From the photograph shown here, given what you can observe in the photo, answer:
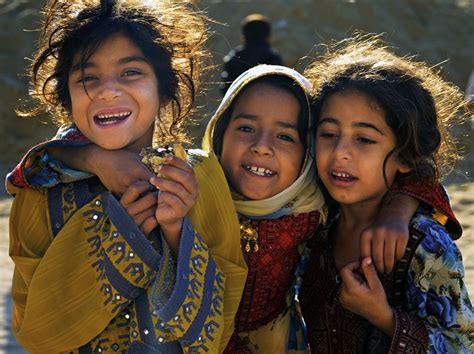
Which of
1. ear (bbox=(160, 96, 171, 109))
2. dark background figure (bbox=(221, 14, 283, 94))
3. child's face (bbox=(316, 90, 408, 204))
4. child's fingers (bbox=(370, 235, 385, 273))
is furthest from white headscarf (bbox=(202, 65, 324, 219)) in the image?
dark background figure (bbox=(221, 14, 283, 94))

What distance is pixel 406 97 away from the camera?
3.00 metres

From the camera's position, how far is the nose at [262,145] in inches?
116

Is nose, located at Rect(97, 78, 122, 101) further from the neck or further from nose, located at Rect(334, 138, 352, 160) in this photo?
the neck

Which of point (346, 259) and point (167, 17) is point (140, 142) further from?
point (346, 259)

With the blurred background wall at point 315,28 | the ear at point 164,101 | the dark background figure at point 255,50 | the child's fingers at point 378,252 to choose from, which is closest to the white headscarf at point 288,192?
the ear at point 164,101

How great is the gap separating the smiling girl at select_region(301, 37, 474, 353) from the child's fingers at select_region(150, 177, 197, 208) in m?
0.58

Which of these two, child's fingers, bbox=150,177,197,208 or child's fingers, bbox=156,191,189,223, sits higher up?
child's fingers, bbox=150,177,197,208

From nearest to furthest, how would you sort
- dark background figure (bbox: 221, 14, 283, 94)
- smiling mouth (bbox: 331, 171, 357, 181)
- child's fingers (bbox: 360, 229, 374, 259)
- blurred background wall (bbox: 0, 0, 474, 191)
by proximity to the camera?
1. child's fingers (bbox: 360, 229, 374, 259)
2. smiling mouth (bbox: 331, 171, 357, 181)
3. dark background figure (bbox: 221, 14, 283, 94)
4. blurred background wall (bbox: 0, 0, 474, 191)

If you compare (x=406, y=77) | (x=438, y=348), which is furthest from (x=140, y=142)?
(x=438, y=348)

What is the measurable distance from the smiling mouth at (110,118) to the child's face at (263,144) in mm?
450

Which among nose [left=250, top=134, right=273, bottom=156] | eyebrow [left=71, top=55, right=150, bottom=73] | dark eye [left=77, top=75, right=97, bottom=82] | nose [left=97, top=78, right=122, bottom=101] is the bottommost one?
nose [left=250, top=134, right=273, bottom=156]

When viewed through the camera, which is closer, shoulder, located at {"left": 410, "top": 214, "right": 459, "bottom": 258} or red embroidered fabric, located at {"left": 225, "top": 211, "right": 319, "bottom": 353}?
shoulder, located at {"left": 410, "top": 214, "right": 459, "bottom": 258}

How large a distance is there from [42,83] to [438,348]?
159 centimetres

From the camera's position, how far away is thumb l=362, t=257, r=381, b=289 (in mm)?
2748
